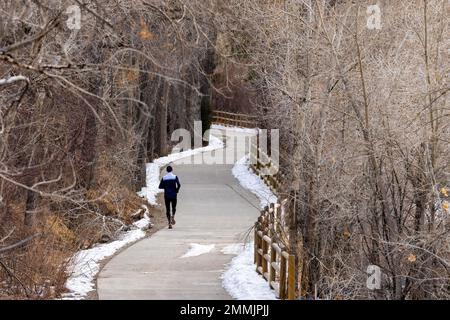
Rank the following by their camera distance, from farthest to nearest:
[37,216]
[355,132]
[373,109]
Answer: [37,216] → [355,132] → [373,109]

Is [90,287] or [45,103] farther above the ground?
[45,103]

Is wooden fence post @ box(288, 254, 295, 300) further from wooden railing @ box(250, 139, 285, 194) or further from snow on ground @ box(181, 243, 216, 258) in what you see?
wooden railing @ box(250, 139, 285, 194)

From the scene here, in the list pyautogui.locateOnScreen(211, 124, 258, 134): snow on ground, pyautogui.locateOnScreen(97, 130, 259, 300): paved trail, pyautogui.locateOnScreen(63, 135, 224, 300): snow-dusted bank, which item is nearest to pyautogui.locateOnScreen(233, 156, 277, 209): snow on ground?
pyautogui.locateOnScreen(97, 130, 259, 300): paved trail

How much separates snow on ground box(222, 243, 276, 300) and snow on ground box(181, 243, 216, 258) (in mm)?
1227

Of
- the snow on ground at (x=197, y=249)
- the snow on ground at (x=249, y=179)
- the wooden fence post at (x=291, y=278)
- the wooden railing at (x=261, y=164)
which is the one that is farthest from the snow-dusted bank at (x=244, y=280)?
the wooden railing at (x=261, y=164)

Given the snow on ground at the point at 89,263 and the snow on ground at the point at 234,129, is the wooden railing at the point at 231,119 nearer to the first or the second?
the snow on ground at the point at 234,129

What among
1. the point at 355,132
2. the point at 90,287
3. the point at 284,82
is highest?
the point at 284,82

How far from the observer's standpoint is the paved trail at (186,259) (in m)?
15.8

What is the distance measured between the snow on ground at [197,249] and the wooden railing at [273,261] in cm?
243

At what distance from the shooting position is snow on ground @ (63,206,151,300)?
1556 cm

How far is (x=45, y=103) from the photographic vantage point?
685 inches

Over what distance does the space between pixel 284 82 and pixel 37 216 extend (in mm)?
5982
